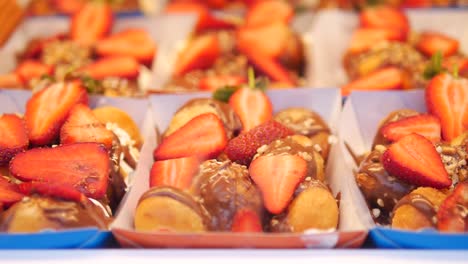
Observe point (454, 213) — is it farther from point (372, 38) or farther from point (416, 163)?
point (372, 38)

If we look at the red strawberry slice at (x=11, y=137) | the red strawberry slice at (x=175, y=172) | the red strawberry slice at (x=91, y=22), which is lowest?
the red strawberry slice at (x=175, y=172)

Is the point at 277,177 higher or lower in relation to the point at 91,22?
lower

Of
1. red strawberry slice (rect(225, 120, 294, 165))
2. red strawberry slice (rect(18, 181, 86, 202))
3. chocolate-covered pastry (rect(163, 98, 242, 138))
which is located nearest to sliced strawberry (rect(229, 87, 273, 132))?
chocolate-covered pastry (rect(163, 98, 242, 138))

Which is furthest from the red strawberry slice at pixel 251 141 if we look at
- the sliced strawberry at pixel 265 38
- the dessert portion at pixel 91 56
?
the sliced strawberry at pixel 265 38

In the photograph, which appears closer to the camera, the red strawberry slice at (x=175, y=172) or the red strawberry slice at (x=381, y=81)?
the red strawberry slice at (x=175, y=172)

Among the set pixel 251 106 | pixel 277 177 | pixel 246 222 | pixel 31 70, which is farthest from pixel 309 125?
pixel 31 70

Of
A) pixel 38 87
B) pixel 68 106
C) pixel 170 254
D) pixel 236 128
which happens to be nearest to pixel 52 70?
pixel 38 87

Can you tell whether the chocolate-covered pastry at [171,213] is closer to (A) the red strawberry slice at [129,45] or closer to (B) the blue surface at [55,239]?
(B) the blue surface at [55,239]
